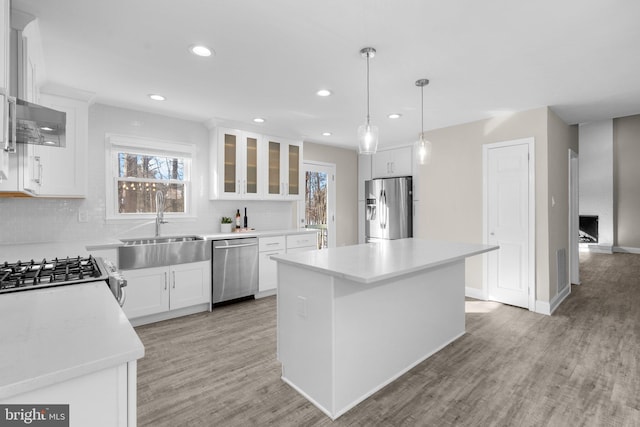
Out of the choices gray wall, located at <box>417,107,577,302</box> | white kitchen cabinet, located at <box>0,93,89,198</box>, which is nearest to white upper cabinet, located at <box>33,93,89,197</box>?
white kitchen cabinet, located at <box>0,93,89,198</box>

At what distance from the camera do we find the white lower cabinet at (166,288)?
3.29 metres

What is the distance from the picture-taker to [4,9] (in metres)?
1.39

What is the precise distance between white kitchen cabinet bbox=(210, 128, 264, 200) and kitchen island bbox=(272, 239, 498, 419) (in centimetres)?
232

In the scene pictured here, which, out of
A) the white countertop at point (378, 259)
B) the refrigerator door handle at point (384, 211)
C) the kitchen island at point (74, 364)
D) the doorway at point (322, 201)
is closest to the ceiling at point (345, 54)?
the white countertop at point (378, 259)

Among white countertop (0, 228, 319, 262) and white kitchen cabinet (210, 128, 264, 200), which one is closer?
white countertop (0, 228, 319, 262)

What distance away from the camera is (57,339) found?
87cm

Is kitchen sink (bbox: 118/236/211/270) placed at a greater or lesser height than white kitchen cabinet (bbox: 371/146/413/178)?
lesser

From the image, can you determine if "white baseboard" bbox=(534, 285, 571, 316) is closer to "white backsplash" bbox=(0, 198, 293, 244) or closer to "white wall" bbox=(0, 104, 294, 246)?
"white wall" bbox=(0, 104, 294, 246)

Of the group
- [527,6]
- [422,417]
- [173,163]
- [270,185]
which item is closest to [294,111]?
[270,185]

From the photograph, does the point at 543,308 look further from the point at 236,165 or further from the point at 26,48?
the point at 26,48

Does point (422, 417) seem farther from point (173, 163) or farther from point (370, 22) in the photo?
point (173, 163)

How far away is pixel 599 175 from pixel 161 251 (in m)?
9.81

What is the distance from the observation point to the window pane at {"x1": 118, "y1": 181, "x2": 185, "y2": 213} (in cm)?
376

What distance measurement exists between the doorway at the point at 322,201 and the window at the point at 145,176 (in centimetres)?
233
